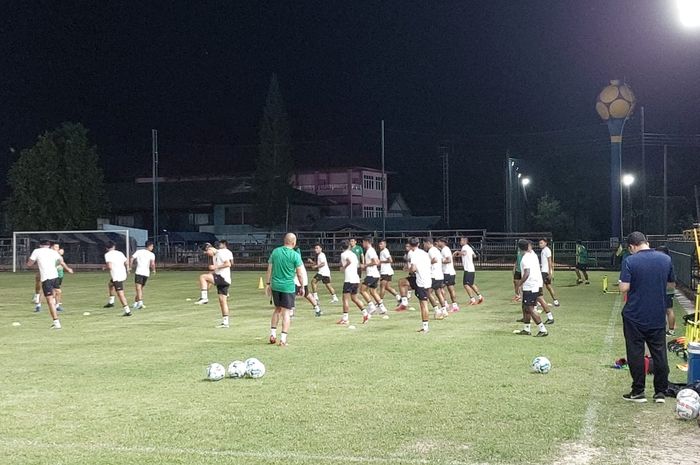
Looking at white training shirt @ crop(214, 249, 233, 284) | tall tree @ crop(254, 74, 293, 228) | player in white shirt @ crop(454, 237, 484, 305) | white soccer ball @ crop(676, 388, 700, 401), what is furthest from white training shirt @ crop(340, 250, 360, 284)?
tall tree @ crop(254, 74, 293, 228)

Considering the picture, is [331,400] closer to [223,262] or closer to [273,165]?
[223,262]

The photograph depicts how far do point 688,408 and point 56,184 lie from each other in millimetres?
66951

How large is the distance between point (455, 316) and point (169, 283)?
1953cm

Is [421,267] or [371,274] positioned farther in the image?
[371,274]

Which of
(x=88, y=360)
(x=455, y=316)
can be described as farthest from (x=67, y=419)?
(x=455, y=316)

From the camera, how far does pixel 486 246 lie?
5088 centimetres

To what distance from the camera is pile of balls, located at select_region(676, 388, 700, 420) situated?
7.71 m

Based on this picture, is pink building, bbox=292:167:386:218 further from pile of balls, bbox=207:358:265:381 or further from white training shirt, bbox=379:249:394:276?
pile of balls, bbox=207:358:265:381

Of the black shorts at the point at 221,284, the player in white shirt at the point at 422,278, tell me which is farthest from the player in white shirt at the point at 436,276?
the black shorts at the point at 221,284

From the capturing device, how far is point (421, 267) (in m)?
16.0

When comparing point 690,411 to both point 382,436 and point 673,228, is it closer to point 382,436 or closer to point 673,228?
point 382,436

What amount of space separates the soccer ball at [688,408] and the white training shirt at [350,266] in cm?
1103

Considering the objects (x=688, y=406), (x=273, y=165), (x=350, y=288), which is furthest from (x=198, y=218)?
(x=688, y=406)

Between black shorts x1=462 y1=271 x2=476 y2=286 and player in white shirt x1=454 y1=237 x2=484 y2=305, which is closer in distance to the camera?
player in white shirt x1=454 y1=237 x2=484 y2=305
